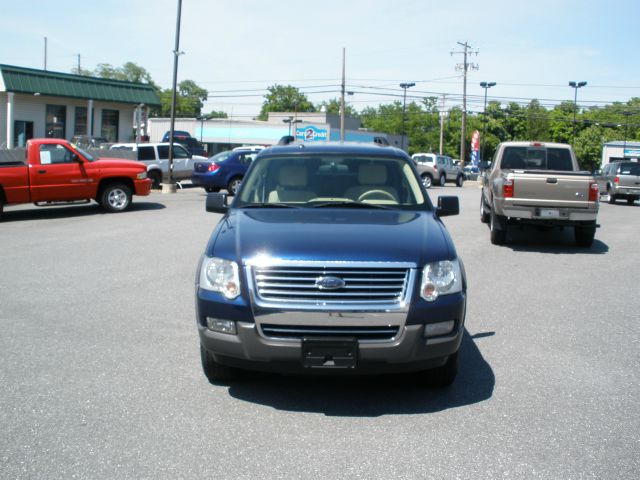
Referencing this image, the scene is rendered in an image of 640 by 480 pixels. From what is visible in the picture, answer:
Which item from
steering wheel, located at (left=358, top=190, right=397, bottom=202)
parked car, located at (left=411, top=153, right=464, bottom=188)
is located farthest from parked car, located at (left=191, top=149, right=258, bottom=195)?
steering wheel, located at (left=358, top=190, right=397, bottom=202)

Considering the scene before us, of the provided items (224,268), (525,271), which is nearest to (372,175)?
(224,268)

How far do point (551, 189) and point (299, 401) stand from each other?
31.1ft

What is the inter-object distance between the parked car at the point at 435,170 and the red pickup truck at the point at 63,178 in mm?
19447

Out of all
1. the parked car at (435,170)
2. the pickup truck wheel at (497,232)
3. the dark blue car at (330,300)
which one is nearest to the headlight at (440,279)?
the dark blue car at (330,300)

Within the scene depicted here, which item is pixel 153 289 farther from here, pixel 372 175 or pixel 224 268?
pixel 224 268

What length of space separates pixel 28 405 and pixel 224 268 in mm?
1609

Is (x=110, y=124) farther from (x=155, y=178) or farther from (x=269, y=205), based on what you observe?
(x=269, y=205)

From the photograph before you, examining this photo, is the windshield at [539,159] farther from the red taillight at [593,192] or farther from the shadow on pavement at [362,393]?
the shadow on pavement at [362,393]

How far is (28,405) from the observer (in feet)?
15.8

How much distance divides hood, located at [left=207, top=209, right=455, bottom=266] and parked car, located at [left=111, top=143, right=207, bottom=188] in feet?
72.4

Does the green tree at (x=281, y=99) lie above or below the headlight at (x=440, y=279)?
above

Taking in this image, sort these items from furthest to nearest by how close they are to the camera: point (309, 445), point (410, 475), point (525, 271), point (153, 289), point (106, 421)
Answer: point (525, 271), point (153, 289), point (106, 421), point (309, 445), point (410, 475)

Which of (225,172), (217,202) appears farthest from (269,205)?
(225,172)

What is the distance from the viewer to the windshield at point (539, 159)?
15.1 metres
